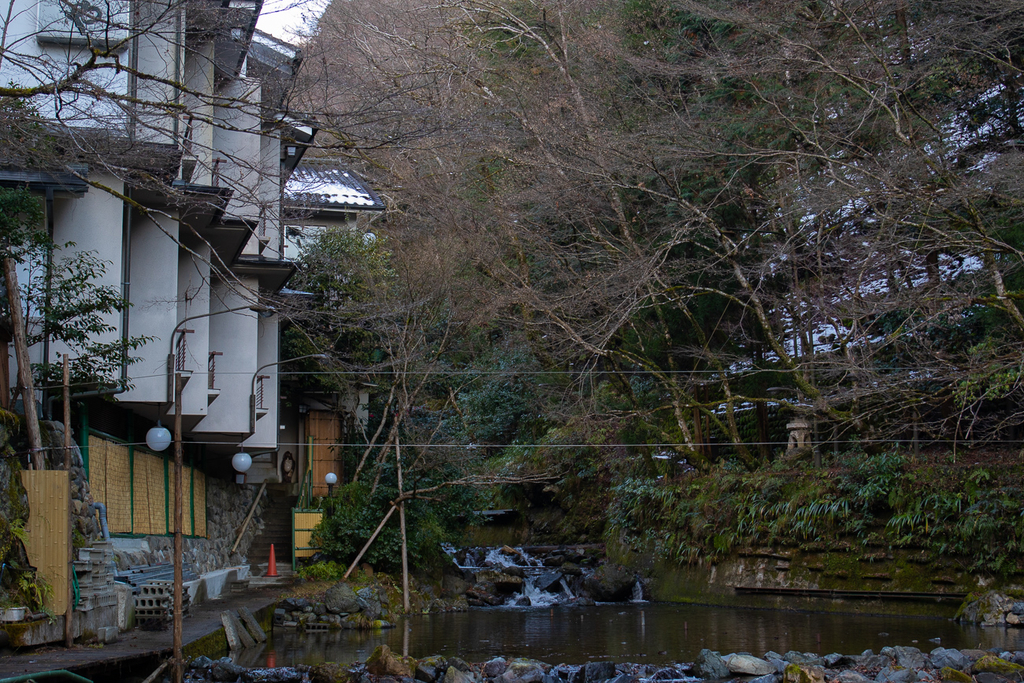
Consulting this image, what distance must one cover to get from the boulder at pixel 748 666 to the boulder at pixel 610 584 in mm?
9227

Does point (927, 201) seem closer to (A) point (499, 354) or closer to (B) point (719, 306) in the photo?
(B) point (719, 306)

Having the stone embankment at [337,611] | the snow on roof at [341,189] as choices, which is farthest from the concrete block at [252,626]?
the snow on roof at [341,189]

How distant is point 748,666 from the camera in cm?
1048

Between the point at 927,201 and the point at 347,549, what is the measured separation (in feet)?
43.0

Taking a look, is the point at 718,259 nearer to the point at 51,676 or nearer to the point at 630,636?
the point at 630,636

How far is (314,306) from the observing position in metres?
21.4

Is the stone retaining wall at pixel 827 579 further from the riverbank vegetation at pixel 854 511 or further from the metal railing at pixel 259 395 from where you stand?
the metal railing at pixel 259 395

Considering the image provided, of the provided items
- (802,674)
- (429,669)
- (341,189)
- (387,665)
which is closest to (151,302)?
(387,665)

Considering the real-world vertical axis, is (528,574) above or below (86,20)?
below

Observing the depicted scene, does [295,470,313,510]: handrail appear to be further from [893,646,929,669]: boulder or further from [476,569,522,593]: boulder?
[893,646,929,669]: boulder

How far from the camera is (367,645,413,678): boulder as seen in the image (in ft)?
34.5

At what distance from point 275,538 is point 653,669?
43.3ft

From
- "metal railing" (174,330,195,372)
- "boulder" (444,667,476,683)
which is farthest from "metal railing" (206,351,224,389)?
"boulder" (444,667,476,683)

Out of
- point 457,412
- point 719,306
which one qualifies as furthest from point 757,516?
point 457,412
